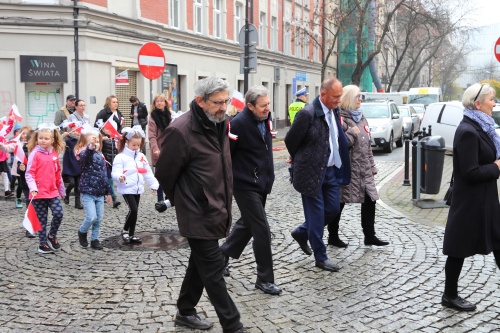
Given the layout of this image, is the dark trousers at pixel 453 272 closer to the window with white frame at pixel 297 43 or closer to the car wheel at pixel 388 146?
the car wheel at pixel 388 146

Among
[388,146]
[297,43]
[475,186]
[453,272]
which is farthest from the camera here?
[297,43]

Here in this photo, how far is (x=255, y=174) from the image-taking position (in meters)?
5.66

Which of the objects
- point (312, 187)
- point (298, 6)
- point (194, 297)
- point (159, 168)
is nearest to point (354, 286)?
point (312, 187)

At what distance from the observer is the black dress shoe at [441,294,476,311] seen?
5066 millimetres

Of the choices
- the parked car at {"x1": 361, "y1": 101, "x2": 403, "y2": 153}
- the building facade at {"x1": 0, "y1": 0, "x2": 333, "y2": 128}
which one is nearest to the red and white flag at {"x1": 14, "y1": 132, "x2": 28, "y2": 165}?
the building facade at {"x1": 0, "y1": 0, "x2": 333, "y2": 128}

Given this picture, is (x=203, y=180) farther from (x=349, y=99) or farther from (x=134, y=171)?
(x=134, y=171)

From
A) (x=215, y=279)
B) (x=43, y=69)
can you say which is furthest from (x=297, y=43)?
(x=215, y=279)

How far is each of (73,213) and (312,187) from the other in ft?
16.7

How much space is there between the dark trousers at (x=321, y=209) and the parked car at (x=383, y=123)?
14.0 metres

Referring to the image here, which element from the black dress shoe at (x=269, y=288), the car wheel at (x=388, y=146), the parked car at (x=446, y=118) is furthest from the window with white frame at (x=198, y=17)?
the black dress shoe at (x=269, y=288)

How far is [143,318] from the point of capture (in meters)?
4.96

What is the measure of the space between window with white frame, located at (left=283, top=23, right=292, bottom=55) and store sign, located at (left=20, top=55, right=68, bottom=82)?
2320 cm

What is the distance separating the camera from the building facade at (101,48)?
1884cm

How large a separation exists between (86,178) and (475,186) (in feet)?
14.5
